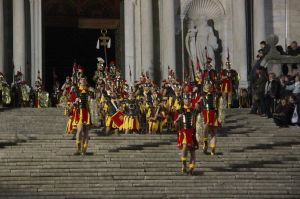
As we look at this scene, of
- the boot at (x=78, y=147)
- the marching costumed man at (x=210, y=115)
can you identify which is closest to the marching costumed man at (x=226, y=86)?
the marching costumed man at (x=210, y=115)

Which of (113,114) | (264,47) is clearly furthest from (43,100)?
(264,47)

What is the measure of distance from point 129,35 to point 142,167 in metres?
13.9

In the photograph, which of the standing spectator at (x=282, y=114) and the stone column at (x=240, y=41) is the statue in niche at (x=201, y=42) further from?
the standing spectator at (x=282, y=114)

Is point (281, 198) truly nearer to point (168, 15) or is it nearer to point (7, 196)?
point (7, 196)

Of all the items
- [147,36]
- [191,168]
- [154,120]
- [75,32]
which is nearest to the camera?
[191,168]

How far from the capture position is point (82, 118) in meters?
25.2

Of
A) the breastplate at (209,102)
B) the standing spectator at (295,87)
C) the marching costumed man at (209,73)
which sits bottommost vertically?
the breastplate at (209,102)

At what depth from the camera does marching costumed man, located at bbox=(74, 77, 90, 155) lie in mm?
24906

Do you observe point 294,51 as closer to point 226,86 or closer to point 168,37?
point 226,86

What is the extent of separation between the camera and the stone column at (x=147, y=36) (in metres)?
35.9

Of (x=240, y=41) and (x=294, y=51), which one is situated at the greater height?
(x=240, y=41)

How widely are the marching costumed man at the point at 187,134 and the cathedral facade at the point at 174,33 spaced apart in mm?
10833

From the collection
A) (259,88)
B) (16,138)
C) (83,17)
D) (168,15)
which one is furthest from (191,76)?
(16,138)

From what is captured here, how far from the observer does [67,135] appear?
26.6 meters
